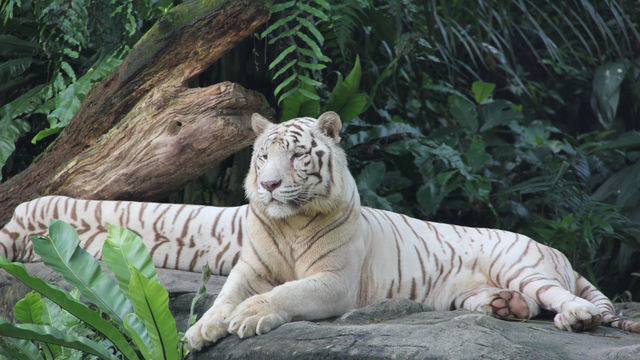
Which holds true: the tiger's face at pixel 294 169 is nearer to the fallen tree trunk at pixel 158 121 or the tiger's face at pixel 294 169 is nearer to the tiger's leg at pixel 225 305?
the tiger's leg at pixel 225 305

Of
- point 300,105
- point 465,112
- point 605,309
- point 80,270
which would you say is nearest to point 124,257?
point 80,270

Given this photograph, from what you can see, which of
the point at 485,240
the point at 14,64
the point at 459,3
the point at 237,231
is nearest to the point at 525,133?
the point at 459,3

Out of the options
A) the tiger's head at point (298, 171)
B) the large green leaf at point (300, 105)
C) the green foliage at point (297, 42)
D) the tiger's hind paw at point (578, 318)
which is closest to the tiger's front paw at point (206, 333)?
the tiger's head at point (298, 171)

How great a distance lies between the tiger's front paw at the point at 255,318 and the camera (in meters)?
2.46

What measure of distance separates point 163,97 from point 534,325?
2764 millimetres

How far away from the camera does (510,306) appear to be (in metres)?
2.93

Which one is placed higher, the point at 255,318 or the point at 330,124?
the point at 330,124

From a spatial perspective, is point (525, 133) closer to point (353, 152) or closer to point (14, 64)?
point (353, 152)

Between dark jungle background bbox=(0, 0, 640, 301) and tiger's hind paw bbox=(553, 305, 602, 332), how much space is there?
224 centimetres

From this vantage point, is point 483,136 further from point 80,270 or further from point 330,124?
point 80,270

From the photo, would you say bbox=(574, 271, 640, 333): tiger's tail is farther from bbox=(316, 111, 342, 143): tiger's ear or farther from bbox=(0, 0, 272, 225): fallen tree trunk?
bbox=(0, 0, 272, 225): fallen tree trunk

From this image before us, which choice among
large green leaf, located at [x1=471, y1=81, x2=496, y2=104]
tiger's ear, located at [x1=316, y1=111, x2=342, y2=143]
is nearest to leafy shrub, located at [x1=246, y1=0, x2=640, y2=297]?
large green leaf, located at [x1=471, y1=81, x2=496, y2=104]

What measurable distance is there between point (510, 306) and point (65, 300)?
2078mm

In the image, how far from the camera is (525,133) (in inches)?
229
